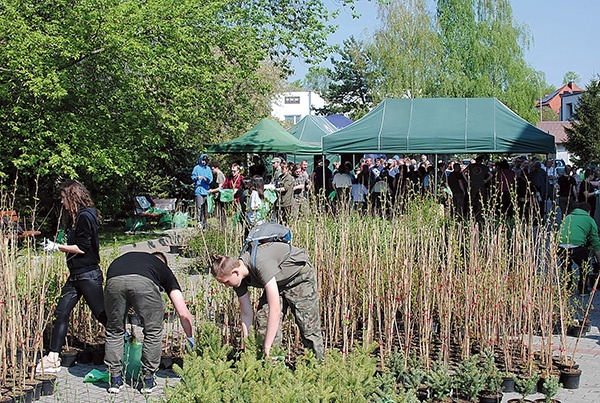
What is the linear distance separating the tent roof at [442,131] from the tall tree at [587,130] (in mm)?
24489

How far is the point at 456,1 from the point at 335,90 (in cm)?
1856

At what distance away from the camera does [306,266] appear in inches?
210

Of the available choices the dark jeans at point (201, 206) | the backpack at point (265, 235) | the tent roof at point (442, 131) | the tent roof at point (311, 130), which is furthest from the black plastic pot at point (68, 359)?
the tent roof at point (311, 130)

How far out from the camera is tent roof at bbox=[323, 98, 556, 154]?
1467 cm

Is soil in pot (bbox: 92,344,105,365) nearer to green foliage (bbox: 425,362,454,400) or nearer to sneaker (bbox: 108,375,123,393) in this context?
sneaker (bbox: 108,375,123,393)

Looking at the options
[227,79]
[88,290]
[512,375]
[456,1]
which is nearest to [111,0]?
[227,79]

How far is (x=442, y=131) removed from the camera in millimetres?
15250

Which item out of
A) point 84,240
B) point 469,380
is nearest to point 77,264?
point 84,240

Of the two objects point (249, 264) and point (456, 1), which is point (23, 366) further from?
point (456, 1)

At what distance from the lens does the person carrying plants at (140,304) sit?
5547 mm

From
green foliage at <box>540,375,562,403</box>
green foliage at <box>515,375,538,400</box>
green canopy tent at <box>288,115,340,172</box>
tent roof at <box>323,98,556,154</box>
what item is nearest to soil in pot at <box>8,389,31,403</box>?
green foliage at <box>515,375,538,400</box>

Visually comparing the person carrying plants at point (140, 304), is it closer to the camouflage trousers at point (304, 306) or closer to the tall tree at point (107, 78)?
the camouflage trousers at point (304, 306)

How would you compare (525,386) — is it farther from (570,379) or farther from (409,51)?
(409,51)

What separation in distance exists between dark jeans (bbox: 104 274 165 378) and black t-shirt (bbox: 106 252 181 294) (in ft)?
0.15
